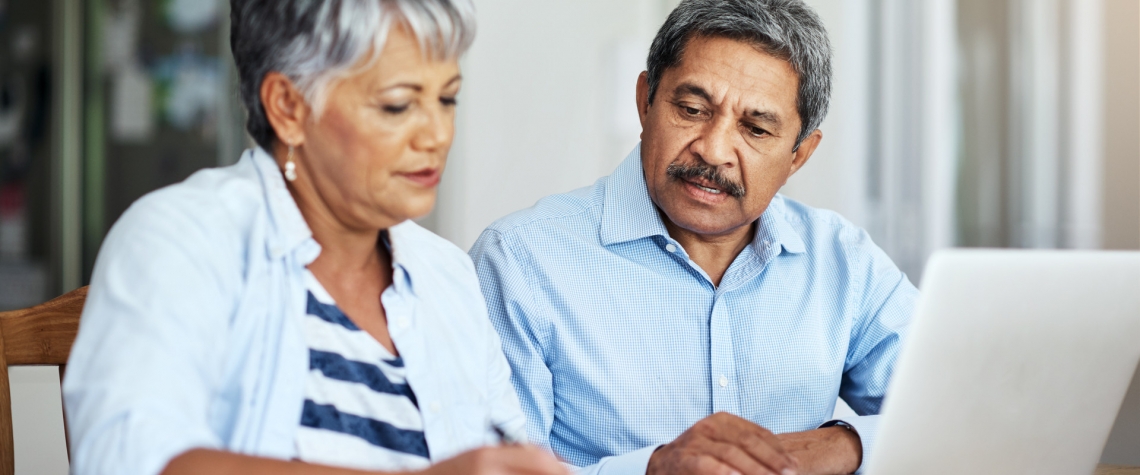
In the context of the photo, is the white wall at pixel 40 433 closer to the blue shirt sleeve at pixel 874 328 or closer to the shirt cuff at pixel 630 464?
the shirt cuff at pixel 630 464

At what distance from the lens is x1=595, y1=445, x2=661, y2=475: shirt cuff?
4.19 ft

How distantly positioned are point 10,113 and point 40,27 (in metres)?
0.35

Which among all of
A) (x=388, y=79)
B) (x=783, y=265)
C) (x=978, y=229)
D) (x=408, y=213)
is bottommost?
(x=978, y=229)

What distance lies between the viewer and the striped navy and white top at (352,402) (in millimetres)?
972

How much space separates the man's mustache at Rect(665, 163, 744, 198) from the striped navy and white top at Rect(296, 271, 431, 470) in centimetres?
69

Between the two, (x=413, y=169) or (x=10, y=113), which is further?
(x=10, y=113)

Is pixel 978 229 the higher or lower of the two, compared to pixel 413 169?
lower

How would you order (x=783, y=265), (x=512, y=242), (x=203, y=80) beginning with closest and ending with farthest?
(x=512, y=242) → (x=783, y=265) → (x=203, y=80)

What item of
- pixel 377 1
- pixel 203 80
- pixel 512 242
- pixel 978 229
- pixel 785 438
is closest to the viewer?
pixel 377 1

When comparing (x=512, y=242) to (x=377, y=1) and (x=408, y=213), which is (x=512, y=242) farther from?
(x=377, y=1)

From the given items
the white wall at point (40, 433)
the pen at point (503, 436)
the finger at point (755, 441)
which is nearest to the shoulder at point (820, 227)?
the finger at point (755, 441)

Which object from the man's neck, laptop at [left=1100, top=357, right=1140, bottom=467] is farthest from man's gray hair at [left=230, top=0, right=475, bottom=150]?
laptop at [left=1100, top=357, right=1140, bottom=467]

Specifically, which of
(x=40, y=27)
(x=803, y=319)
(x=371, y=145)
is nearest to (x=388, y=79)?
(x=371, y=145)

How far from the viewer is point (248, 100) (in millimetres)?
1025
